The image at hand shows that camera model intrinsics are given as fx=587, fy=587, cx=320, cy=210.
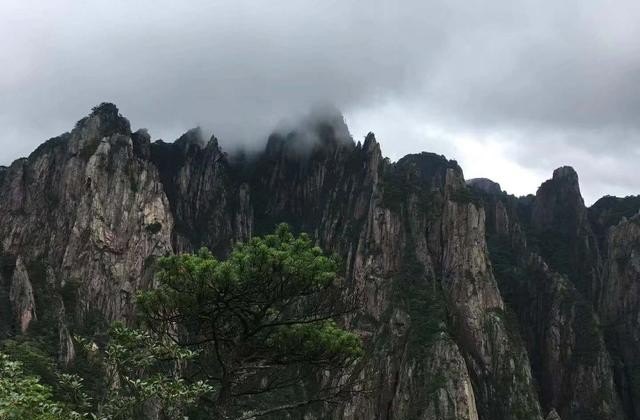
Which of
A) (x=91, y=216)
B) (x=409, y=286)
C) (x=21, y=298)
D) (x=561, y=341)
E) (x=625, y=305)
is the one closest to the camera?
(x=21, y=298)

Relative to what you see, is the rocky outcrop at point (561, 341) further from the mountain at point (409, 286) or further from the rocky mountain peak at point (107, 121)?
the rocky mountain peak at point (107, 121)

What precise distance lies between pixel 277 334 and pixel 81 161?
562ft

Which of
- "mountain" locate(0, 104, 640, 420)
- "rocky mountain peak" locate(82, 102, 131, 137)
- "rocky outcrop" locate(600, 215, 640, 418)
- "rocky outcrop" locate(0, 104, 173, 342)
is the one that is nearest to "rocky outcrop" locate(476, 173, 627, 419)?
"mountain" locate(0, 104, 640, 420)

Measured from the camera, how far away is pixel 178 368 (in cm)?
2098

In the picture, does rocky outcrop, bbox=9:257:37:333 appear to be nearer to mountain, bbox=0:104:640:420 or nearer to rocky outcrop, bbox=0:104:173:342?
mountain, bbox=0:104:640:420

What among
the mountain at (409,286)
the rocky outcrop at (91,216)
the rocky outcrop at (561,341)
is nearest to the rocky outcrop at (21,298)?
→ the mountain at (409,286)

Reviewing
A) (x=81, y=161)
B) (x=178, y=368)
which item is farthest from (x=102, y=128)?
(x=178, y=368)

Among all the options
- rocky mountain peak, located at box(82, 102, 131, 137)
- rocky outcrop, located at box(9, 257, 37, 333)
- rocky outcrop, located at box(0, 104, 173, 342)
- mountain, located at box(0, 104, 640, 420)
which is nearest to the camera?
rocky outcrop, located at box(9, 257, 37, 333)

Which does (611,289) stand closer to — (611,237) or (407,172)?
(611,237)

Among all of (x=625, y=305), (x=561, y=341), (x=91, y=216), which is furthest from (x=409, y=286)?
(x=91, y=216)

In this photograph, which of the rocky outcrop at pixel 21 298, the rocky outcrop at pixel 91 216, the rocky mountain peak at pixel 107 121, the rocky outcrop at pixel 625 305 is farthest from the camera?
the rocky mountain peak at pixel 107 121

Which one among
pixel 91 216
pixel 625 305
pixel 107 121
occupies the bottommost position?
pixel 625 305

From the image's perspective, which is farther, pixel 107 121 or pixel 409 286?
pixel 107 121

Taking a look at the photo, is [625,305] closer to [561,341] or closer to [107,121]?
[561,341]
